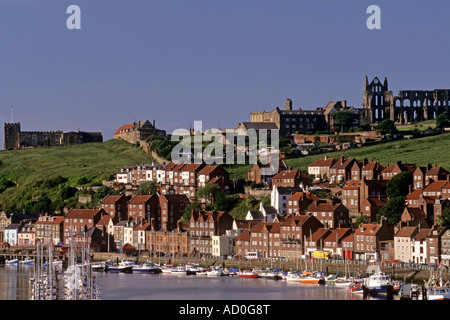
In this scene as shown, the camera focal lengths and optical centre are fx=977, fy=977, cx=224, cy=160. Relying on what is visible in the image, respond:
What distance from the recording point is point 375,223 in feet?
194

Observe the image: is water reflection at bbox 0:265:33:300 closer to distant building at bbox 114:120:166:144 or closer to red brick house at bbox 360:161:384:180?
red brick house at bbox 360:161:384:180

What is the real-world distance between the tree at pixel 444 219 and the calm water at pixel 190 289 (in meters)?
9.17

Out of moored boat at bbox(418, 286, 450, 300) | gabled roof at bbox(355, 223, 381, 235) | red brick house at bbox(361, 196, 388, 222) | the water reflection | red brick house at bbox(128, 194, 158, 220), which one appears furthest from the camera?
red brick house at bbox(128, 194, 158, 220)

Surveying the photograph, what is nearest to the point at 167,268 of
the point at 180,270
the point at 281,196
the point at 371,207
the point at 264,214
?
the point at 180,270

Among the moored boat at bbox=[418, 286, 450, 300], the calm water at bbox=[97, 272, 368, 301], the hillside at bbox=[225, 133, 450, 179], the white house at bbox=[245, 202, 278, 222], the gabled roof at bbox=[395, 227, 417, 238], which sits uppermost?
the hillside at bbox=[225, 133, 450, 179]

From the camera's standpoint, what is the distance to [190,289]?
4706cm

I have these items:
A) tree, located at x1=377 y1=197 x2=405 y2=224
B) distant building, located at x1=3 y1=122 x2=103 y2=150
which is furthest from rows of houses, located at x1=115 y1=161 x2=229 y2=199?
distant building, located at x1=3 y1=122 x2=103 y2=150

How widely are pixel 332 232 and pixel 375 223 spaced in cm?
265

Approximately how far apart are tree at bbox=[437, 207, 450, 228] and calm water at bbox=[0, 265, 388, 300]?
9.17 metres

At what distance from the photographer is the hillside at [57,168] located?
93.0 metres

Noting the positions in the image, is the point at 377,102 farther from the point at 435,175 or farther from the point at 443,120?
the point at 435,175

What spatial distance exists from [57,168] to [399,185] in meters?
51.3

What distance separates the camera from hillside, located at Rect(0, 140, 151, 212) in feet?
305

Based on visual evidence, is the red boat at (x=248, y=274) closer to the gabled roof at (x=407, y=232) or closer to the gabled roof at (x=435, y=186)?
the gabled roof at (x=407, y=232)
